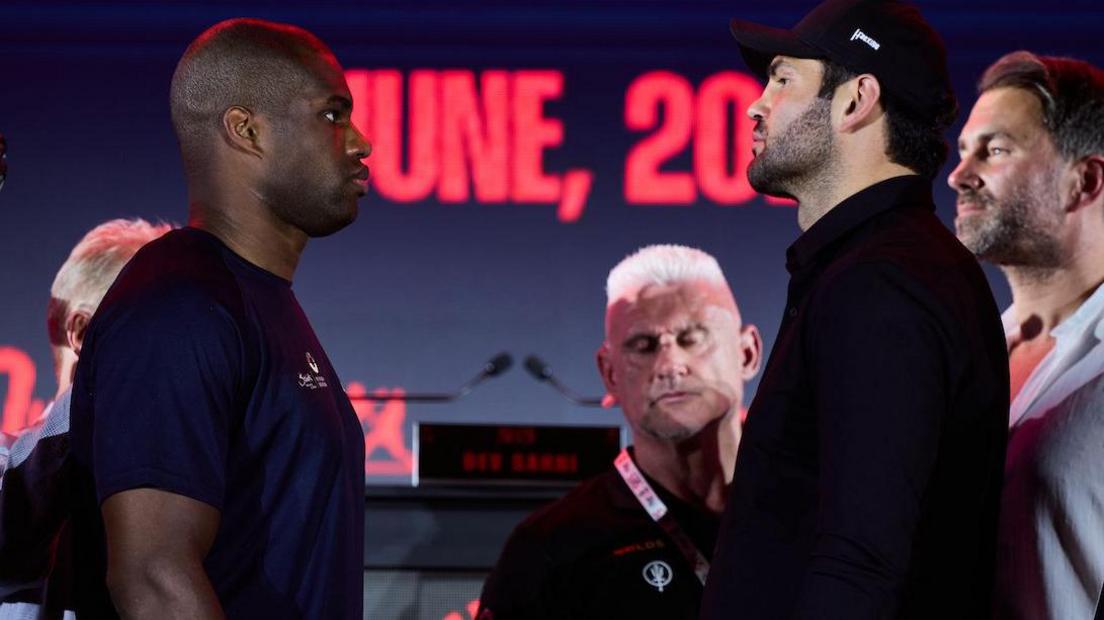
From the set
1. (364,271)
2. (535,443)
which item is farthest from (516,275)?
(535,443)

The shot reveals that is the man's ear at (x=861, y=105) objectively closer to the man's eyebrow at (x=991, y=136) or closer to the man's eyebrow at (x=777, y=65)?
the man's eyebrow at (x=777, y=65)

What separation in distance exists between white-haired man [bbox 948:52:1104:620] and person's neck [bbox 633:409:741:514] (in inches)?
27.9

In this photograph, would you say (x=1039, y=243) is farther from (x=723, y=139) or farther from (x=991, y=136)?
(x=723, y=139)

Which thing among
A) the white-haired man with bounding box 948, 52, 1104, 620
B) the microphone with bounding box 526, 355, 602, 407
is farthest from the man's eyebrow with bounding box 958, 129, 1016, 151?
the microphone with bounding box 526, 355, 602, 407

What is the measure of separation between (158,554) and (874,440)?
0.81m

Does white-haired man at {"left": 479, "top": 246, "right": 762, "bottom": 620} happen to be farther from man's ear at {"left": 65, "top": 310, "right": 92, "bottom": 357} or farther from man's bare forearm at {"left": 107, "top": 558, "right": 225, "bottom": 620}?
man's bare forearm at {"left": 107, "top": 558, "right": 225, "bottom": 620}

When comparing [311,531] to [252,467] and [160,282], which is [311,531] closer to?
[252,467]

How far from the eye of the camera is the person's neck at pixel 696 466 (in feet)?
10.9

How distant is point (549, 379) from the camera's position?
5430 millimetres

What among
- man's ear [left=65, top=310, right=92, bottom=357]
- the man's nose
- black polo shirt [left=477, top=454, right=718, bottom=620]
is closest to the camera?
man's ear [left=65, top=310, right=92, bottom=357]

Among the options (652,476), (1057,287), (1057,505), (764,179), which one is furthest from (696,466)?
(764,179)

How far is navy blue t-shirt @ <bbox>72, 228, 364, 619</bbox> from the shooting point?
1802 mm

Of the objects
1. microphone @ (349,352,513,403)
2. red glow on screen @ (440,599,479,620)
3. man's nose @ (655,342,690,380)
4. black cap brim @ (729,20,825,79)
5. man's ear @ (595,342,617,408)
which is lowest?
red glow on screen @ (440,599,479,620)

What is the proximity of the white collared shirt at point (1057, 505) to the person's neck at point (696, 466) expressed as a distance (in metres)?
0.99
